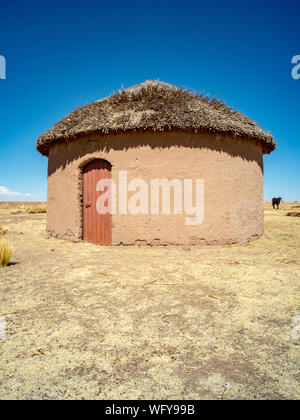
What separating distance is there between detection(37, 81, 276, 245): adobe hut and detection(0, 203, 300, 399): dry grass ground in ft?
6.81

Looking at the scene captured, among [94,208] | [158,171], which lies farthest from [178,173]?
[94,208]

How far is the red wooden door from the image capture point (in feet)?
25.7

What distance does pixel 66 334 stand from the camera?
2713 millimetres

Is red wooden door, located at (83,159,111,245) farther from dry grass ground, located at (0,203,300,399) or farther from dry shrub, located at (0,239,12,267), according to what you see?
dry shrub, located at (0,239,12,267)

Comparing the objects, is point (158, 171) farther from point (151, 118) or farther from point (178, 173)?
point (151, 118)

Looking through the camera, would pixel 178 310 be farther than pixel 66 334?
Yes

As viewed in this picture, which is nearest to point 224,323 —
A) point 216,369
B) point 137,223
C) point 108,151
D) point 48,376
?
point 216,369

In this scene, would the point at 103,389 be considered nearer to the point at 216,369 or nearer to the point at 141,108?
the point at 216,369

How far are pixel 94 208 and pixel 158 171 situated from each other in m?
2.31

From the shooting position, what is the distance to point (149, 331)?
110 inches

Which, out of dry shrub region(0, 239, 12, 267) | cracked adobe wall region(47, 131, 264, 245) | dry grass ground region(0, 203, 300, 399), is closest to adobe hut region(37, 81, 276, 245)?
cracked adobe wall region(47, 131, 264, 245)

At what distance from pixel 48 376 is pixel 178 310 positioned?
1696 mm
